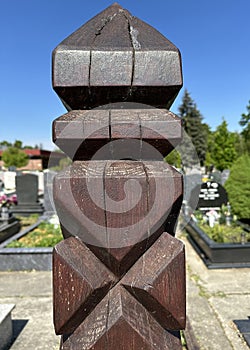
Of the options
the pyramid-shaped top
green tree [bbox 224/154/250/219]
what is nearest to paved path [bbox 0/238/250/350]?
the pyramid-shaped top

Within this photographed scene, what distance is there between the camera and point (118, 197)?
1.16m

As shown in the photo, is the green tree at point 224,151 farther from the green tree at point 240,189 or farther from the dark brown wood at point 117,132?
the dark brown wood at point 117,132

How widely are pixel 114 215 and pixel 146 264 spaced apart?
0.78 ft

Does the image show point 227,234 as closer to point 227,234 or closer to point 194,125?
point 227,234

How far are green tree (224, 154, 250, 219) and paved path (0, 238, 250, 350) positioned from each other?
291cm

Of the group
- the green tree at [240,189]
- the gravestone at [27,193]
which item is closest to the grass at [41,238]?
the gravestone at [27,193]

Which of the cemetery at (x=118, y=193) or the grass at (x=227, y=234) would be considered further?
the grass at (x=227, y=234)

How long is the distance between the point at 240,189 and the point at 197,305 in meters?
5.05

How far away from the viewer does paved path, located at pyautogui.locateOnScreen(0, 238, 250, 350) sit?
125 inches

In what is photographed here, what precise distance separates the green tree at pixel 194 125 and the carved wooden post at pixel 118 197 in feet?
141

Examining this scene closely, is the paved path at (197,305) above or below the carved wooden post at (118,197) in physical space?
below

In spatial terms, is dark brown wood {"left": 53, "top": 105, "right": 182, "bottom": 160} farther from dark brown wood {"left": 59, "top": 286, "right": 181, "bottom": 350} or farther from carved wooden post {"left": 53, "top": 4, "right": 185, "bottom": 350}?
dark brown wood {"left": 59, "top": 286, "right": 181, "bottom": 350}

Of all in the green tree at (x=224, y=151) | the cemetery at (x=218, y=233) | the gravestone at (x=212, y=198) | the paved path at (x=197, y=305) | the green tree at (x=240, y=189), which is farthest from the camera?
the green tree at (x=224, y=151)

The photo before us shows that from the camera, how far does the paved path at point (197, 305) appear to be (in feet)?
10.4
